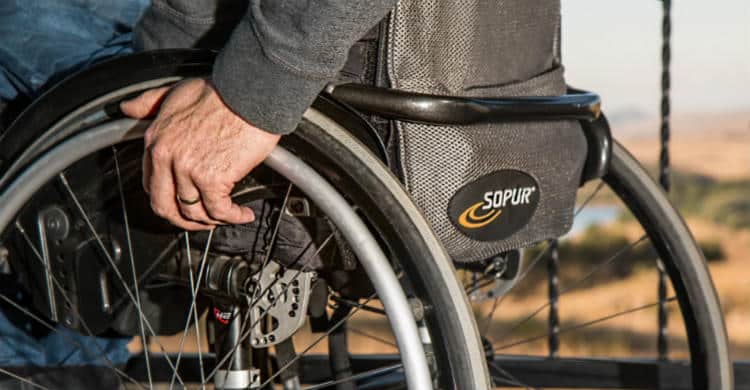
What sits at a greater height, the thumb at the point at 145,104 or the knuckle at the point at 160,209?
the thumb at the point at 145,104

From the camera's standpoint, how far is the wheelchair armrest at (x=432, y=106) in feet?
3.39

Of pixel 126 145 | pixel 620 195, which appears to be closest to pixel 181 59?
pixel 126 145

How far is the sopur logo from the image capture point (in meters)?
1.11

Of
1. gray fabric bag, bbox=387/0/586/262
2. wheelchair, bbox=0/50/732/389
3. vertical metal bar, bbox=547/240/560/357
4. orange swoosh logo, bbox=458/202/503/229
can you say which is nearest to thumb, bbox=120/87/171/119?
wheelchair, bbox=0/50/732/389

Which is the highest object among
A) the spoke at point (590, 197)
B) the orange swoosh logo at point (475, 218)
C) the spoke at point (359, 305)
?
the spoke at point (590, 197)

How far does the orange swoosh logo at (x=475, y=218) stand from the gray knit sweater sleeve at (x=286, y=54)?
233mm

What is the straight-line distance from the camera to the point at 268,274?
121cm

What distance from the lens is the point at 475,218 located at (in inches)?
44.3

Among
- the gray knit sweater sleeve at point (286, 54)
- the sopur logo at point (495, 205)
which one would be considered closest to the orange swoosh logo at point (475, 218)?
the sopur logo at point (495, 205)

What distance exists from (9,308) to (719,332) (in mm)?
1115

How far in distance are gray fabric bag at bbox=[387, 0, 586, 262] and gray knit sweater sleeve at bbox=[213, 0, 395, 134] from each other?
0.32ft

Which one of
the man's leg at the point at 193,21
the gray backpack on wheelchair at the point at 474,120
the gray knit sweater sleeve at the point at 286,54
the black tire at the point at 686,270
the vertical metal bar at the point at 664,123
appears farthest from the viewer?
the vertical metal bar at the point at 664,123

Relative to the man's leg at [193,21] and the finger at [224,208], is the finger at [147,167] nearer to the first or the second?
the finger at [224,208]

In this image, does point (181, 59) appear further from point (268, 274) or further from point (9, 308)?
point (9, 308)
